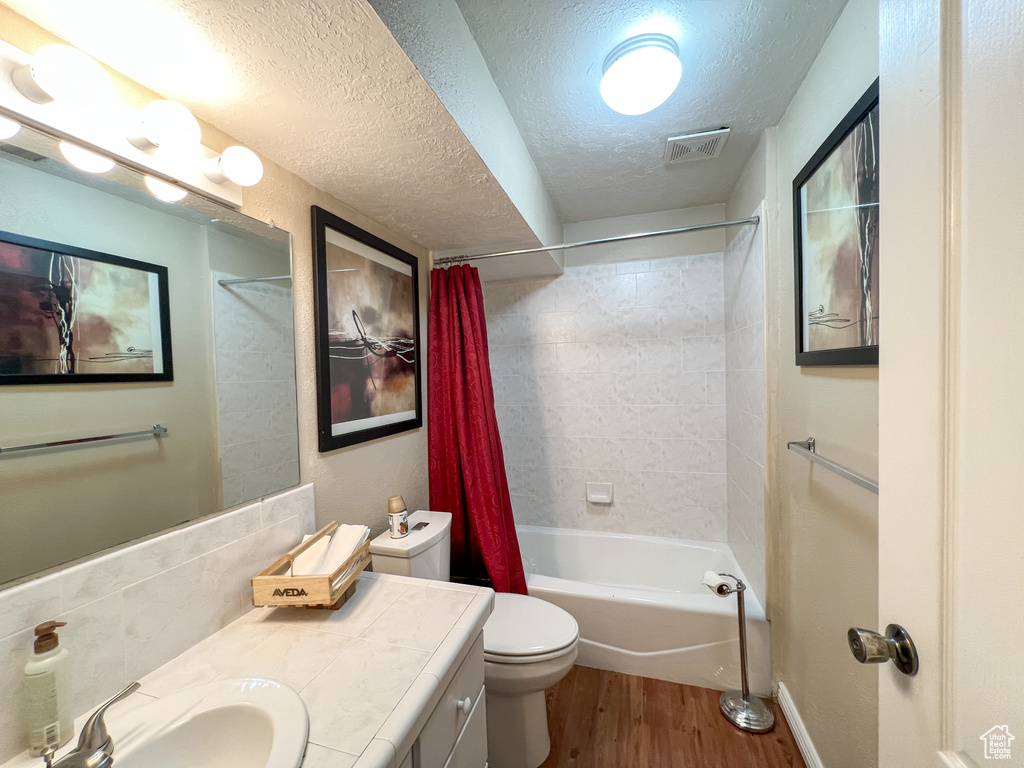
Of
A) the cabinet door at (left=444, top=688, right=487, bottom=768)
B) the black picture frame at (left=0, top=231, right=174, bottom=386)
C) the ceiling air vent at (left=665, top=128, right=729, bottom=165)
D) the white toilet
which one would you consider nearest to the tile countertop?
the cabinet door at (left=444, top=688, right=487, bottom=768)

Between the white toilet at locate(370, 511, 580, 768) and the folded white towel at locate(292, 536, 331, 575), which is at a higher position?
the folded white towel at locate(292, 536, 331, 575)

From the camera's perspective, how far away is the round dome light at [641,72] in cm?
110

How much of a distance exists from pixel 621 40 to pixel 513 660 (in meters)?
1.99

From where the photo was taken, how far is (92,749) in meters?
0.57

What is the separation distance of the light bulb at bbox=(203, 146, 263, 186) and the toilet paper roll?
2081 millimetres

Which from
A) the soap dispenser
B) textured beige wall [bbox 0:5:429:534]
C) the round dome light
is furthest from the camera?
the round dome light

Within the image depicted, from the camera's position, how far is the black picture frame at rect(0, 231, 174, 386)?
639mm

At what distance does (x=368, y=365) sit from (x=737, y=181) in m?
2.02

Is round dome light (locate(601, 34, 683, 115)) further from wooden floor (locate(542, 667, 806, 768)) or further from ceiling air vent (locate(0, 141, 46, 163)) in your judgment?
wooden floor (locate(542, 667, 806, 768))

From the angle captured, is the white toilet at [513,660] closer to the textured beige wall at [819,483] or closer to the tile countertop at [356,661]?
the tile countertop at [356,661]

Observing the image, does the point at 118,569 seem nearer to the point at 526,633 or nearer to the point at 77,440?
the point at 77,440

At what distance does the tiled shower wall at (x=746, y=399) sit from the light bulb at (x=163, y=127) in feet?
6.26

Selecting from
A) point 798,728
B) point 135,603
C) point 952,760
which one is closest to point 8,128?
point 135,603

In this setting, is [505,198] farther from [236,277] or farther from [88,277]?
[88,277]
